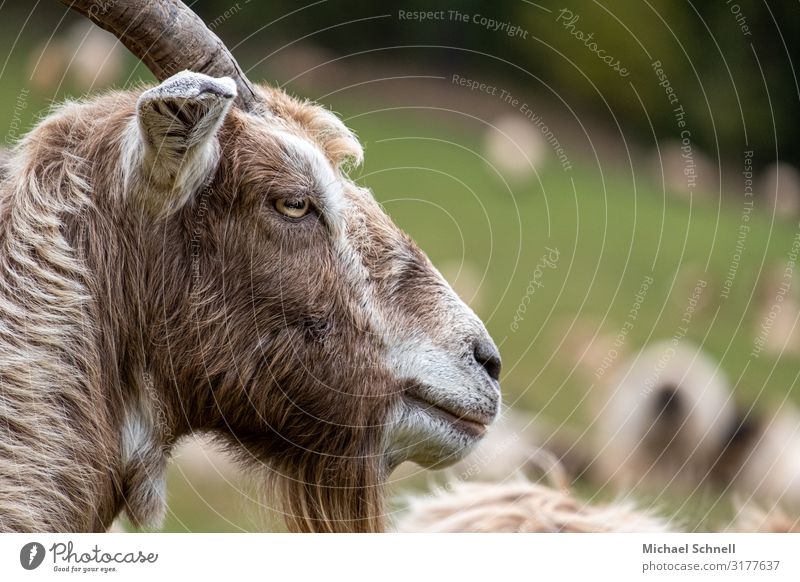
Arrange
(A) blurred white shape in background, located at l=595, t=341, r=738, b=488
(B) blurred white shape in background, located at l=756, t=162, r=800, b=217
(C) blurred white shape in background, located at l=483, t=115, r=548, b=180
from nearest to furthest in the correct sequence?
(A) blurred white shape in background, located at l=595, t=341, r=738, b=488, (B) blurred white shape in background, located at l=756, t=162, r=800, b=217, (C) blurred white shape in background, located at l=483, t=115, r=548, b=180

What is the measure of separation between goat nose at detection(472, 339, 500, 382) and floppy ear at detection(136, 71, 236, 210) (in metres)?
1.01

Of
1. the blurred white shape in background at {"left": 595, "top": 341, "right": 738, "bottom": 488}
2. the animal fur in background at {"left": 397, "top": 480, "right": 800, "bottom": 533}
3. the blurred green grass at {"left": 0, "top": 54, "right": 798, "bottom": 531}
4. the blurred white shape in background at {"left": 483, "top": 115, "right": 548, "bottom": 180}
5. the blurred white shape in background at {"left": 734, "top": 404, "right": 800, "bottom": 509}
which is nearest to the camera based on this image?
the animal fur in background at {"left": 397, "top": 480, "right": 800, "bottom": 533}

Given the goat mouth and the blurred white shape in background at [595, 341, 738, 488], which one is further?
the blurred white shape in background at [595, 341, 738, 488]

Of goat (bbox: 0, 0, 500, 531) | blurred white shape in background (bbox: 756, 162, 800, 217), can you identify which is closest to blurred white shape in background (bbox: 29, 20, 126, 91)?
goat (bbox: 0, 0, 500, 531)

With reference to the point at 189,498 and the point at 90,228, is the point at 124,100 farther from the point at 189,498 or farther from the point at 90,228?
the point at 189,498

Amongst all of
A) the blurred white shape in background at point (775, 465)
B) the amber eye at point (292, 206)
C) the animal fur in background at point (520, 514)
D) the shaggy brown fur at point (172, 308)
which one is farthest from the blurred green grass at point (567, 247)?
the amber eye at point (292, 206)

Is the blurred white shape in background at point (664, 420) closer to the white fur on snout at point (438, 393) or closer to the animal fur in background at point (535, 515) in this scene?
the animal fur in background at point (535, 515)

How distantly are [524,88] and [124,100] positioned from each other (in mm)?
6719

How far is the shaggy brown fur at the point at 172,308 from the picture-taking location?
301 centimetres

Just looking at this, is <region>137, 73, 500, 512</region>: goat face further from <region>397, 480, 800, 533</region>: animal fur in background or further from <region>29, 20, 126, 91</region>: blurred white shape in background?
<region>29, 20, 126, 91</region>: blurred white shape in background

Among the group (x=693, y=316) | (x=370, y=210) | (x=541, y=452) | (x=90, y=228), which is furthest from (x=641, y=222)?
(x=90, y=228)

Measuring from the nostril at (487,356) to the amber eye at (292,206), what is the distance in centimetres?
70

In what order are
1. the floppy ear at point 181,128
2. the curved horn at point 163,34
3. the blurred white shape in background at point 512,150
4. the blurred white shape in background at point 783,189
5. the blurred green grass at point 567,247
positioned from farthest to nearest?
the blurred white shape in background at point 512,150 < the blurred white shape in background at point 783,189 < the blurred green grass at point 567,247 < the curved horn at point 163,34 < the floppy ear at point 181,128

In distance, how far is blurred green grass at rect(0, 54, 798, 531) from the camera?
344 inches
